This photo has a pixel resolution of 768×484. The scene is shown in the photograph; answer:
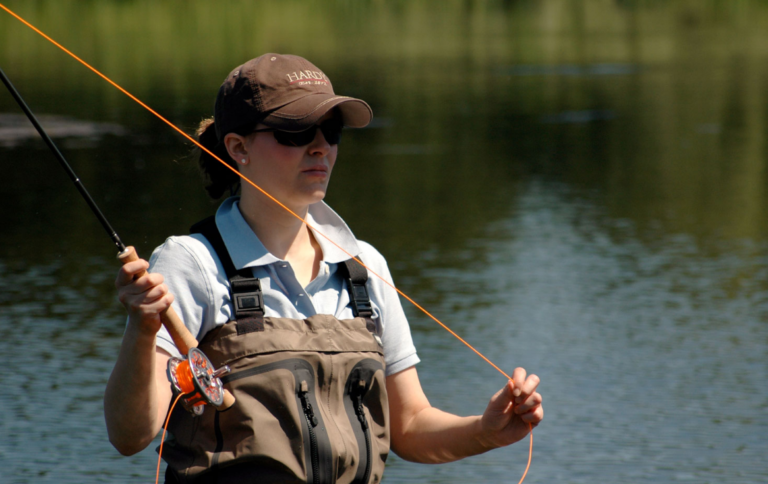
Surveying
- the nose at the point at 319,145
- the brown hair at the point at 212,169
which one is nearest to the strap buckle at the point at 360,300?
the nose at the point at 319,145

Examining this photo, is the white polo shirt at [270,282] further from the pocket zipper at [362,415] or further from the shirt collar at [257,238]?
the pocket zipper at [362,415]

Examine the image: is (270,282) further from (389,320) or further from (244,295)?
(389,320)

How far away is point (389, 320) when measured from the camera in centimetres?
240

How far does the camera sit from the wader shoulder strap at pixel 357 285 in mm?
2314

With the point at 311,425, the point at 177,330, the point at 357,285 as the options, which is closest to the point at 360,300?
the point at 357,285

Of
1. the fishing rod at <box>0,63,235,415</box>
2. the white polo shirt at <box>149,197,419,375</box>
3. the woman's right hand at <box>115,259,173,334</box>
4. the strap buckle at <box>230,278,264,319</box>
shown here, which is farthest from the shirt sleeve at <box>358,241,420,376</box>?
the woman's right hand at <box>115,259,173,334</box>

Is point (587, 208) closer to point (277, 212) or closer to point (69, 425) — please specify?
point (69, 425)

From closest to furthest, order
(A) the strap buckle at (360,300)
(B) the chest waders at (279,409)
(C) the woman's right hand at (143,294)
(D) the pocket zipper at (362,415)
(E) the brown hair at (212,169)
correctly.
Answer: (C) the woman's right hand at (143,294) → (B) the chest waders at (279,409) → (D) the pocket zipper at (362,415) → (A) the strap buckle at (360,300) → (E) the brown hair at (212,169)

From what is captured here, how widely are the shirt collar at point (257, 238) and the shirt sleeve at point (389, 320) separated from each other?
57 mm

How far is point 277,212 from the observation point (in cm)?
233

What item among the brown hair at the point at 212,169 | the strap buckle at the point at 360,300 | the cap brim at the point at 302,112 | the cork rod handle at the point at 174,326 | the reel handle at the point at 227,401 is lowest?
the reel handle at the point at 227,401

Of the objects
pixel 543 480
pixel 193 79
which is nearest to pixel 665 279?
pixel 543 480

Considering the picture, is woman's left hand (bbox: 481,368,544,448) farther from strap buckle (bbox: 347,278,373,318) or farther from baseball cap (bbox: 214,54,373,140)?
baseball cap (bbox: 214,54,373,140)

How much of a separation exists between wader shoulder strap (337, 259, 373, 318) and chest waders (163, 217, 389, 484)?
2.6 inches
